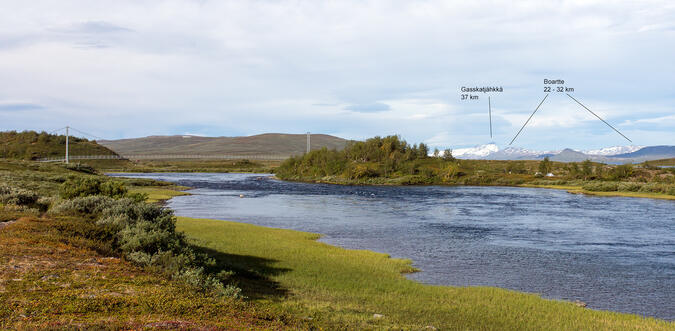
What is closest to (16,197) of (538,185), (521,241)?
(521,241)

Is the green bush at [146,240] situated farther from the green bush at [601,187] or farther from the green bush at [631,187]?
the green bush at [601,187]

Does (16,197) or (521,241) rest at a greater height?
(16,197)

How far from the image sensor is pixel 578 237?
32.1 meters

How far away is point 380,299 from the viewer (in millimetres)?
15227

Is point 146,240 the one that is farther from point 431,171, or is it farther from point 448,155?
point 448,155

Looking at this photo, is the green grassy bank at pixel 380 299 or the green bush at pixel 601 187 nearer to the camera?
the green grassy bank at pixel 380 299

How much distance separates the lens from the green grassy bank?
12.6 m

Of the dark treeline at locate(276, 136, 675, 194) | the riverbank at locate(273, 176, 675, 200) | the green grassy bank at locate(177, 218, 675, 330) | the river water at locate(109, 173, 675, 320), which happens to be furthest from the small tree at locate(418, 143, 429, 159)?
the green grassy bank at locate(177, 218, 675, 330)

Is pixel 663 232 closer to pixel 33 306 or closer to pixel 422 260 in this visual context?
pixel 422 260

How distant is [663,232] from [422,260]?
2251 centimetres

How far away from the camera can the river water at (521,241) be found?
19047 millimetres

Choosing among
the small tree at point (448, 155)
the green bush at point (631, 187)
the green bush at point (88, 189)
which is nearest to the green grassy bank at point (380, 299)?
the green bush at point (88, 189)

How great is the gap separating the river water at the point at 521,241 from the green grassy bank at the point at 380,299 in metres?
1.92

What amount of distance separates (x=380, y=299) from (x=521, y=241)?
18038 mm
